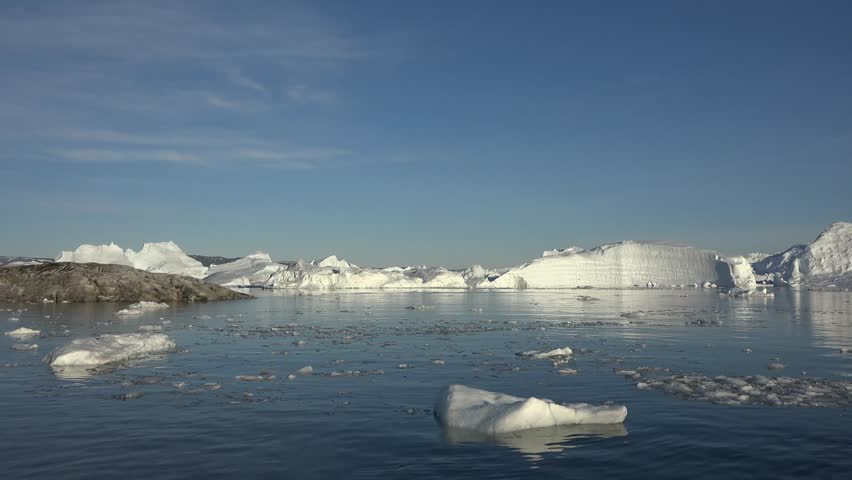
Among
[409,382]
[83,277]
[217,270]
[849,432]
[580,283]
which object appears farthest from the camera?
[217,270]

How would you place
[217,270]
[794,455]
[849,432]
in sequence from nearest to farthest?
[794,455] → [849,432] → [217,270]

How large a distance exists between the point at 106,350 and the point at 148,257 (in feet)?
301

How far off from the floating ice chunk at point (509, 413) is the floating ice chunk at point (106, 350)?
9.24 m

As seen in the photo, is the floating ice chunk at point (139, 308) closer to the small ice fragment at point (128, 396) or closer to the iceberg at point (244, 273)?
the small ice fragment at point (128, 396)

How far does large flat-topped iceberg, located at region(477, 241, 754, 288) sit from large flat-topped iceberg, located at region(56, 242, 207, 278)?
158ft

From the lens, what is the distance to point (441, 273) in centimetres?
9412

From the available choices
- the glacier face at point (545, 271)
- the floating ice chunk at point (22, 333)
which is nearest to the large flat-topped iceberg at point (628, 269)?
the glacier face at point (545, 271)

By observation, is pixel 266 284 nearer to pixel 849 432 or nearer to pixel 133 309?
pixel 133 309

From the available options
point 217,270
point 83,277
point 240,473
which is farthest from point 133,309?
point 217,270

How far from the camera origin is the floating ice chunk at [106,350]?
14131 millimetres

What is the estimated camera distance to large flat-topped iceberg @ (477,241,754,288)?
89938 millimetres

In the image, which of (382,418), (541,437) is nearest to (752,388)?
(541,437)

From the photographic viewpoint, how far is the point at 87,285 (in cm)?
4384

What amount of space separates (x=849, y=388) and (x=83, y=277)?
45.9m
